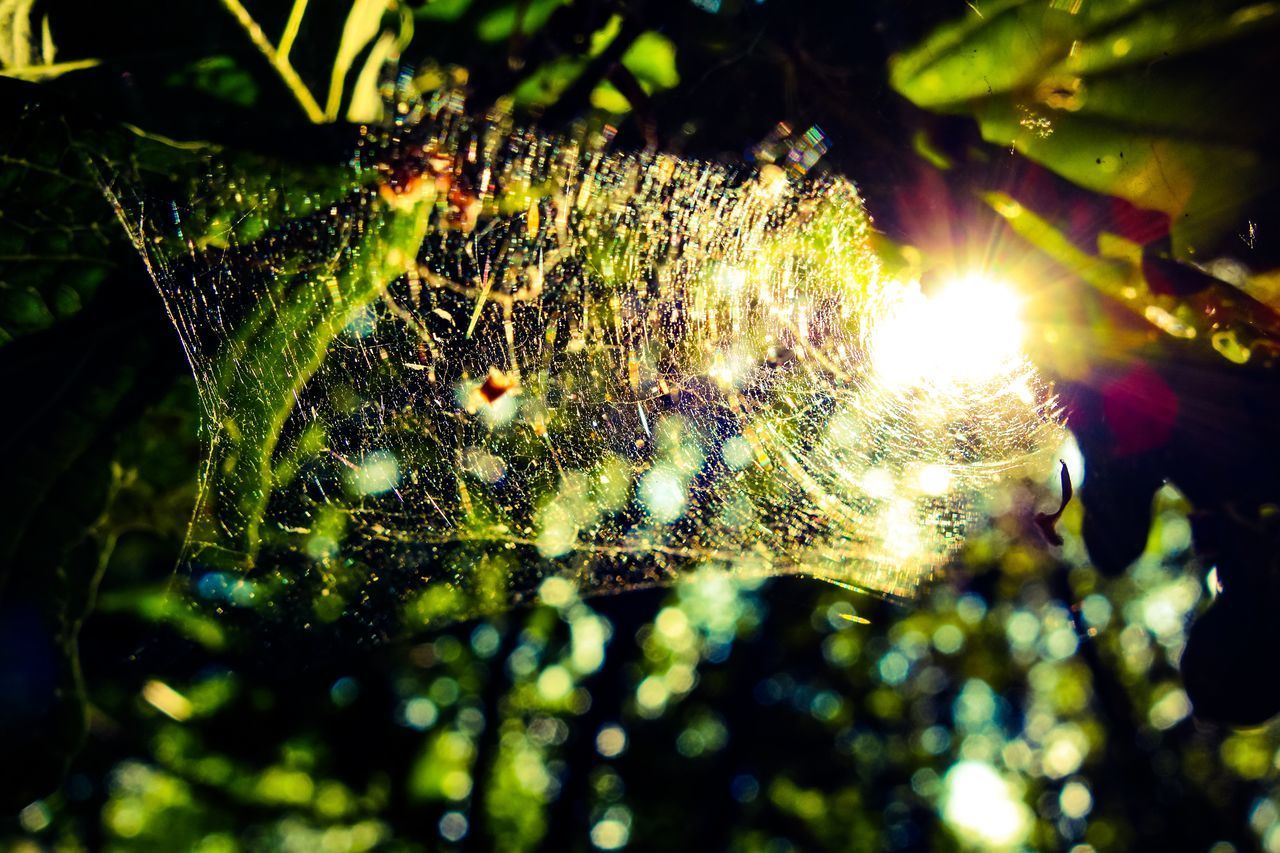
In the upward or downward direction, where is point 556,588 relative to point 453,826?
upward

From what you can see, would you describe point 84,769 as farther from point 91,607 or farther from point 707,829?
point 91,607

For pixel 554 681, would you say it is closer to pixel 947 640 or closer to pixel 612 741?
pixel 612 741

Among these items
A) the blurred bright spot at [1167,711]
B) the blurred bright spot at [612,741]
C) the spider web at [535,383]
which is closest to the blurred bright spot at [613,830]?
the blurred bright spot at [612,741]

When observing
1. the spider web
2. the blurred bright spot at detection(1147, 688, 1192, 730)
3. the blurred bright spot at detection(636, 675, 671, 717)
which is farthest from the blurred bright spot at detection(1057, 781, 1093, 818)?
the spider web

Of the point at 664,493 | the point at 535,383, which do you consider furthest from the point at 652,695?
the point at 535,383

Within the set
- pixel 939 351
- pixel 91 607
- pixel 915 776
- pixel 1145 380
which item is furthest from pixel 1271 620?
pixel 915 776

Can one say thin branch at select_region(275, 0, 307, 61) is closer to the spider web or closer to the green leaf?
the spider web

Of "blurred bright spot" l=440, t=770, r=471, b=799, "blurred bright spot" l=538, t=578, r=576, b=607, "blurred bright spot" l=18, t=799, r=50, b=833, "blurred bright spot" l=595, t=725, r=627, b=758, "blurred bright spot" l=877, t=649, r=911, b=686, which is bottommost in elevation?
"blurred bright spot" l=18, t=799, r=50, b=833
